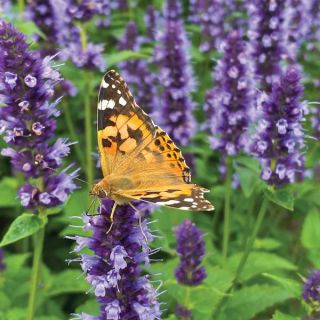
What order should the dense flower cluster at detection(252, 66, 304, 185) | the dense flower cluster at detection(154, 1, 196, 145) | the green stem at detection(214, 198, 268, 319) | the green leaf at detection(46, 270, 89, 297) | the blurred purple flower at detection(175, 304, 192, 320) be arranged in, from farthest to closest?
the dense flower cluster at detection(154, 1, 196, 145) → the green leaf at detection(46, 270, 89, 297) → the green stem at detection(214, 198, 268, 319) → the blurred purple flower at detection(175, 304, 192, 320) → the dense flower cluster at detection(252, 66, 304, 185)

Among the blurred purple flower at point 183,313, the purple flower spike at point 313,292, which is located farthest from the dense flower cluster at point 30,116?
the purple flower spike at point 313,292

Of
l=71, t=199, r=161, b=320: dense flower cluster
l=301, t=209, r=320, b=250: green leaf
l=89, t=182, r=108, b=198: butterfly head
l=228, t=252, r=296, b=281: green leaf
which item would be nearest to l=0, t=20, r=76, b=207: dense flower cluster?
l=89, t=182, r=108, b=198: butterfly head

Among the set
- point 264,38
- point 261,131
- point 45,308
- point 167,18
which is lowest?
point 45,308

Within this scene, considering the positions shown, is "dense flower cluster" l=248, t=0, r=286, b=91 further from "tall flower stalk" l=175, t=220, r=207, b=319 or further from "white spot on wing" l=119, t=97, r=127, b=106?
"white spot on wing" l=119, t=97, r=127, b=106

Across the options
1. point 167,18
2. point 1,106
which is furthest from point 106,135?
point 167,18

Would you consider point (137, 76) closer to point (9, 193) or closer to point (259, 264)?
point (9, 193)

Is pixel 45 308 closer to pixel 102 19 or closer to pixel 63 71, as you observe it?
pixel 63 71
